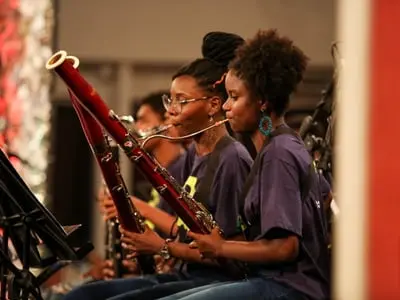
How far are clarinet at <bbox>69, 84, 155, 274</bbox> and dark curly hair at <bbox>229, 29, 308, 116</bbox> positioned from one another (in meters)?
0.47

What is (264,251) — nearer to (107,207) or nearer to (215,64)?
(215,64)

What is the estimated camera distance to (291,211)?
232cm

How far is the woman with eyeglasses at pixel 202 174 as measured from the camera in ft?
8.96

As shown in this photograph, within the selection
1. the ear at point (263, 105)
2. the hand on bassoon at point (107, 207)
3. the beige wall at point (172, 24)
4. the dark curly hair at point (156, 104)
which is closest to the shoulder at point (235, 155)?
the ear at point (263, 105)

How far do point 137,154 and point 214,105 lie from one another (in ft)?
1.44

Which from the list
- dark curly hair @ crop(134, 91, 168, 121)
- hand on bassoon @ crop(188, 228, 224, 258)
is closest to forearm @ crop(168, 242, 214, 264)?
hand on bassoon @ crop(188, 228, 224, 258)

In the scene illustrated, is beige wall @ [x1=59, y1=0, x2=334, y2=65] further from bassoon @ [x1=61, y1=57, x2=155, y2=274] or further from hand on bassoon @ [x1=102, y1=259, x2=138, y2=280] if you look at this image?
hand on bassoon @ [x1=102, y1=259, x2=138, y2=280]

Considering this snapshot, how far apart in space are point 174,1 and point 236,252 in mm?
2000

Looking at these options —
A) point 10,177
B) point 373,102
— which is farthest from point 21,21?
point 373,102

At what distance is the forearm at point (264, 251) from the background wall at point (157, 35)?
857mm

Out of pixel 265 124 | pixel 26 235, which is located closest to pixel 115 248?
pixel 26 235

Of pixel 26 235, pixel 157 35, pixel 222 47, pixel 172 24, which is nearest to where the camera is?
pixel 26 235

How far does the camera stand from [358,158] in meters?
1.69

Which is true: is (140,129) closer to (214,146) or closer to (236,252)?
(214,146)
